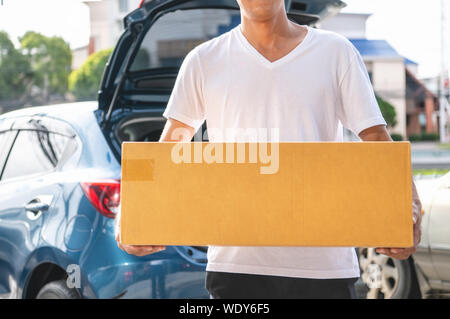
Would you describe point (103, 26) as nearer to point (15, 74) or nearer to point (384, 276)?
point (15, 74)

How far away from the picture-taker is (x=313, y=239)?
1.20 metres

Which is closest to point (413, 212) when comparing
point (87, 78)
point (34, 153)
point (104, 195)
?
point (104, 195)

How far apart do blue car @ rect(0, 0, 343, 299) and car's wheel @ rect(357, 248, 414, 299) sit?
1609mm

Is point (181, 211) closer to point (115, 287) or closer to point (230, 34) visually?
point (230, 34)

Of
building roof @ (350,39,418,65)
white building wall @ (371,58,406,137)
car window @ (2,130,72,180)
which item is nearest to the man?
car window @ (2,130,72,180)

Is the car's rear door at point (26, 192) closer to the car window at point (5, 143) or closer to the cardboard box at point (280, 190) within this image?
the car window at point (5, 143)

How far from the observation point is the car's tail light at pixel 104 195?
2.62m

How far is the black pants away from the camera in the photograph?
1.53 m

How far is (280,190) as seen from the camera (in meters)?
1.20

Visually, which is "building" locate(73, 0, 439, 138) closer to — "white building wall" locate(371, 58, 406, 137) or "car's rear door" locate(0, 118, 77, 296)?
"white building wall" locate(371, 58, 406, 137)

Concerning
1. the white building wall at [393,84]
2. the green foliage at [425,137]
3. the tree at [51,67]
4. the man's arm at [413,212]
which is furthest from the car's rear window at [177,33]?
the tree at [51,67]

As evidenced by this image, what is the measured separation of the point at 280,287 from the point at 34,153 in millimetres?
1806

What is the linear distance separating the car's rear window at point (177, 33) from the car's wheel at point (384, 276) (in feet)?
5.62

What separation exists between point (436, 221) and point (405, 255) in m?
2.58
